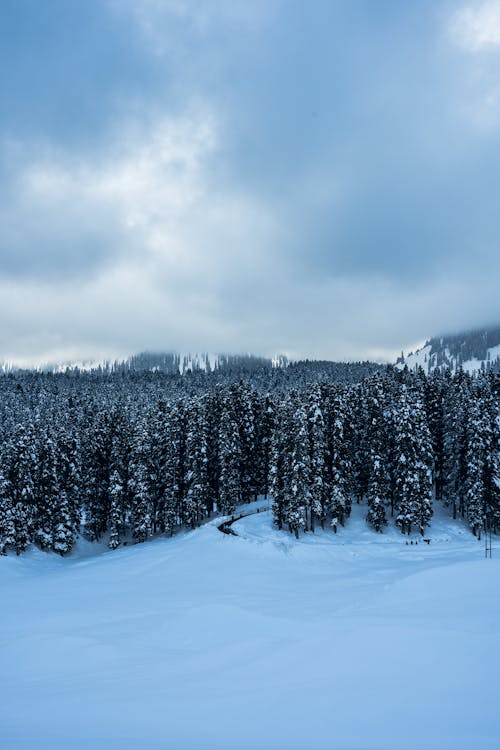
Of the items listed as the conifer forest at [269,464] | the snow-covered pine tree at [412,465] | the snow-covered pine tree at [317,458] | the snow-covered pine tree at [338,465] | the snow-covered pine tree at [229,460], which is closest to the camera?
the snow-covered pine tree at [317,458]

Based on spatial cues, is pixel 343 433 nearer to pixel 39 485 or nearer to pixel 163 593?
pixel 163 593

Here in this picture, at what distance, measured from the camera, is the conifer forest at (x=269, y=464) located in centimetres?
4400

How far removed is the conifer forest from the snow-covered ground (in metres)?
19.0

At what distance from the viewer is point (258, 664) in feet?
41.2

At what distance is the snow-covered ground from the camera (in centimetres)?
859

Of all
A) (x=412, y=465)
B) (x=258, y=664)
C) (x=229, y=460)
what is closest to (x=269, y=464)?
(x=229, y=460)

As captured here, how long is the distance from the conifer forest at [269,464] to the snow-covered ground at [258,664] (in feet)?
62.4

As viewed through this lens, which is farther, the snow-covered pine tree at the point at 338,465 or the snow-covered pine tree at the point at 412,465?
the snow-covered pine tree at the point at 338,465

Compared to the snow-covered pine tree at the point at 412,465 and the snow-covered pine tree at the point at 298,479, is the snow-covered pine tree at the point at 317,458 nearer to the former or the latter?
the snow-covered pine tree at the point at 298,479

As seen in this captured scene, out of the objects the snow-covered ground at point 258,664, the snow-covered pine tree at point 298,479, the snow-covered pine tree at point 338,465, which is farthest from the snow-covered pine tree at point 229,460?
the snow-covered ground at point 258,664

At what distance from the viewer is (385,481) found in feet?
149

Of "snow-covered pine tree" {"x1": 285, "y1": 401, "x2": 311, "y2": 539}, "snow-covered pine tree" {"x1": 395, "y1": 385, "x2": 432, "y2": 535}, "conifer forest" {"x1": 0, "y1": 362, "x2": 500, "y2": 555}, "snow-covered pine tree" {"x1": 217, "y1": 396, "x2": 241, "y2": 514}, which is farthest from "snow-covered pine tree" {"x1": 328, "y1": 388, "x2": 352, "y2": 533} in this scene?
"snow-covered pine tree" {"x1": 217, "y1": 396, "x2": 241, "y2": 514}

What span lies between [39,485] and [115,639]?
119 feet

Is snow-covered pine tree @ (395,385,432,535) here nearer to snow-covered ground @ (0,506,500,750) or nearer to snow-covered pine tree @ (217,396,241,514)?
snow-covered pine tree @ (217,396,241,514)
